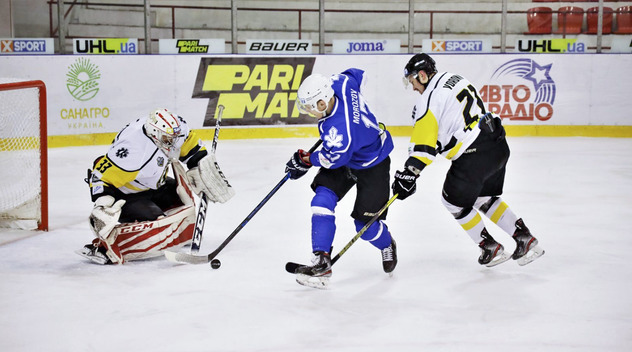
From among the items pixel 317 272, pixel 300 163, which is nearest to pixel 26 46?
pixel 300 163

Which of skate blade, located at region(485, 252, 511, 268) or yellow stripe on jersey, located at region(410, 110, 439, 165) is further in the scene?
skate blade, located at region(485, 252, 511, 268)

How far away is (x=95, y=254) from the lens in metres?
4.14

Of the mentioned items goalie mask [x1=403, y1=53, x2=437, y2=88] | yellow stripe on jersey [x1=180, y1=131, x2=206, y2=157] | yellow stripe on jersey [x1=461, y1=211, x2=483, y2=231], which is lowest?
yellow stripe on jersey [x1=461, y1=211, x2=483, y2=231]

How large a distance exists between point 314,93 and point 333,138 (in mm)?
213

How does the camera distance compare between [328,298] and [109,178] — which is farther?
[109,178]

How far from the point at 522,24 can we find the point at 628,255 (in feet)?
31.2

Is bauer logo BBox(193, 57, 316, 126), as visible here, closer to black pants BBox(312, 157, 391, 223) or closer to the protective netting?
the protective netting

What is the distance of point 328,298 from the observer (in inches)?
139

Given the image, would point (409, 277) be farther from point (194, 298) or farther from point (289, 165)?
point (194, 298)

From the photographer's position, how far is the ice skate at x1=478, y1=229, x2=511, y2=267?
398cm

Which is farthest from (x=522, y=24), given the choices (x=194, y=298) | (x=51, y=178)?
(x=194, y=298)

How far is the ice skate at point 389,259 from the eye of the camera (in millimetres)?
3893

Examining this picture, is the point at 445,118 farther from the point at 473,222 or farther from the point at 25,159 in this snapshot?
the point at 25,159

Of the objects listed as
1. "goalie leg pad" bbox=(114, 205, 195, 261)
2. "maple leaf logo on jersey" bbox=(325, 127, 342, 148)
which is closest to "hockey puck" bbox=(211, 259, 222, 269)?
"goalie leg pad" bbox=(114, 205, 195, 261)
